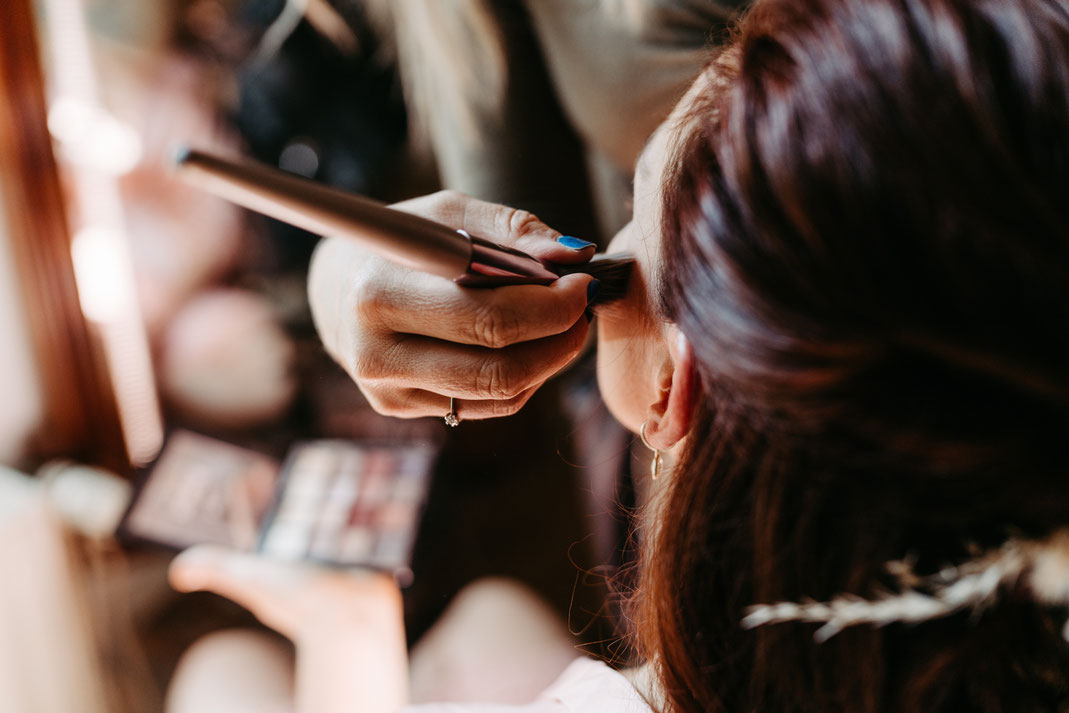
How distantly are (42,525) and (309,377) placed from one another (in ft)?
0.93

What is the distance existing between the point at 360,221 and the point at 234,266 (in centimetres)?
49

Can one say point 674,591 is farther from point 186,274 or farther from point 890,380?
point 186,274

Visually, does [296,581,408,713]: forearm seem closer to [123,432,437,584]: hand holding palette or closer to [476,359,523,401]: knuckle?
[123,432,437,584]: hand holding palette

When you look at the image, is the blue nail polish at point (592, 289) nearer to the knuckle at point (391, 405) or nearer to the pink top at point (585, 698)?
the knuckle at point (391, 405)

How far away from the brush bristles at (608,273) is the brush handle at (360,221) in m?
0.04

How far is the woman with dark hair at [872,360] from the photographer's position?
0.73 feet

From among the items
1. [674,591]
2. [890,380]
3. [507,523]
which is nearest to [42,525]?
[507,523]

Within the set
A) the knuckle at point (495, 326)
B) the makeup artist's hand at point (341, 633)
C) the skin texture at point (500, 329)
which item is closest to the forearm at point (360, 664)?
the makeup artist's hand at point (341, 633)

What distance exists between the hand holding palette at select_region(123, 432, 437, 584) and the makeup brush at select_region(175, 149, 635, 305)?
34 cm

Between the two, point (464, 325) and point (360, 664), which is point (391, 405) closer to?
point (464, 325)

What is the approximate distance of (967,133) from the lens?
23cm

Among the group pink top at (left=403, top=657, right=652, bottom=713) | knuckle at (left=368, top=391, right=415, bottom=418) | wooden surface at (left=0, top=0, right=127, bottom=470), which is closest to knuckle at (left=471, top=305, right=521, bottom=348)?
knuckle at (left=368, top=391, right=415, bottom=418)

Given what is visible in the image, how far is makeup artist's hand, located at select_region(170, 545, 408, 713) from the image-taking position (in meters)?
0.56

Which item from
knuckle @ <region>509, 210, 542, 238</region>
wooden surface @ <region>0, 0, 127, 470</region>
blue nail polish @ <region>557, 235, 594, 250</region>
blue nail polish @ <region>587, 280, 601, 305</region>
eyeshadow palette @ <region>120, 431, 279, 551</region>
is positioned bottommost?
eyeshadow palette @ <region>120, 431, 279, 551</region>
